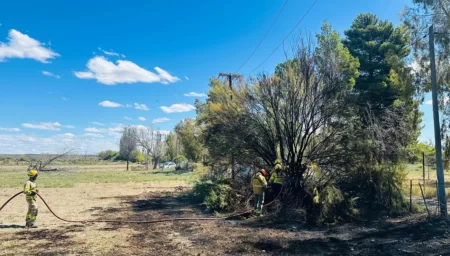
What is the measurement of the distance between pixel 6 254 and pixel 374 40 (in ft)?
80.5

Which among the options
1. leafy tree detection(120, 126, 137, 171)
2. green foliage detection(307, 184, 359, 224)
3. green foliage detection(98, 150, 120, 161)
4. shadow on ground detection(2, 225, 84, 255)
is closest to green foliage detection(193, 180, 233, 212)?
green foliage detection(307, 184, 359, 224)

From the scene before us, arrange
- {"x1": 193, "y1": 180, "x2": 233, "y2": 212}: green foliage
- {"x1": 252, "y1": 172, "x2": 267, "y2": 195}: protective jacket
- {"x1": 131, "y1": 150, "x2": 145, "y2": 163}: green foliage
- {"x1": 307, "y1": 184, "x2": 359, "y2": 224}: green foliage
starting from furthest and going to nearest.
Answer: {"x1": 131, "y1": 150, "x2": 145, "y2": 163}: green foliage < {"x1": 193, "y1": 180, "x2": 233, "y2": 212}: green foliage < {"x1": 252, "y1": 172, "x2": 267, "y2": 195}: protective jacket < {"x1": 307, "y1": 184, "x2": 359, "y2": 224}: green foliage

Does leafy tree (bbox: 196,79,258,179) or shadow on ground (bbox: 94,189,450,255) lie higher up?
leafy tree (bbox: 196,79,258,179)

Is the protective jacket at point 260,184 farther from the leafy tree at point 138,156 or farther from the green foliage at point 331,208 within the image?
the leafy tree at point 138,156

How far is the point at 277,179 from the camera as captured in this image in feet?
43.6

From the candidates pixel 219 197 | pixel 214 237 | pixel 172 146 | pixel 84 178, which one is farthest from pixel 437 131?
pixel 172 146

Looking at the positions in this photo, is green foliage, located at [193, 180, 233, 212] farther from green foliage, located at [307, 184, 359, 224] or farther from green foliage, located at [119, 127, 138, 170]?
green foliage, located at [119, 127, 138, 170]


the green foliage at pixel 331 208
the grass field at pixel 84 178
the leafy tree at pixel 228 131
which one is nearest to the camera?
the green foliage at pixel 331 208

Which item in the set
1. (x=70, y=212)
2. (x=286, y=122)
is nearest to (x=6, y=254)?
(x=70, y=212)

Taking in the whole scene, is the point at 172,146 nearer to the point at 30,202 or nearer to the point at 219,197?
the point at 219,197

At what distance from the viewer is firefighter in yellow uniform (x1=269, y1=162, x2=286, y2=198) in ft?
43.1

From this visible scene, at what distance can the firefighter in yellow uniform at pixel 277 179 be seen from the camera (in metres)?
13.1

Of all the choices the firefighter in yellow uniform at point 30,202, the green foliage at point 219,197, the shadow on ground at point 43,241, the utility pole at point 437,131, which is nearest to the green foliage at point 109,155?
the green foliage at point 219,197

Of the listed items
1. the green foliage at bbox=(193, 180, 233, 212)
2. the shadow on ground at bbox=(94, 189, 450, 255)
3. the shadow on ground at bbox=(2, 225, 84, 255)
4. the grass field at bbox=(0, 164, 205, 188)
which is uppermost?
the green foliage at bbox=(193, 180, 233, 212)
